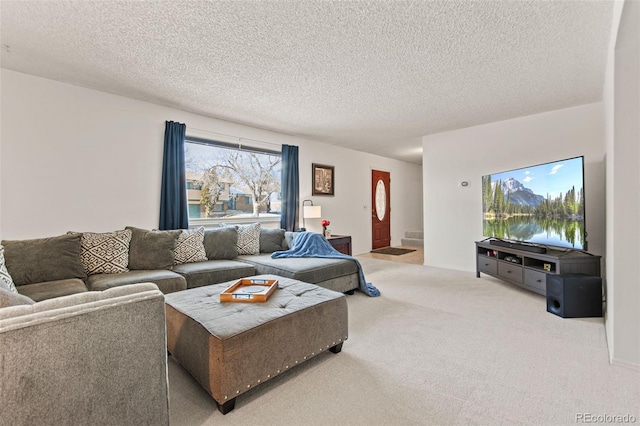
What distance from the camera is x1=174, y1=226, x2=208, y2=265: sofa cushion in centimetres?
336

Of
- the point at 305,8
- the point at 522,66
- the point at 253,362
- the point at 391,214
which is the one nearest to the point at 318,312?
the point at 253,362

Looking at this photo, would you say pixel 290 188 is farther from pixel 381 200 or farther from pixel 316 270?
pixel 381 200

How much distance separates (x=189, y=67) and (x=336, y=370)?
9.46 ft

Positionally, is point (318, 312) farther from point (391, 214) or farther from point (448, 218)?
point (391, 214)

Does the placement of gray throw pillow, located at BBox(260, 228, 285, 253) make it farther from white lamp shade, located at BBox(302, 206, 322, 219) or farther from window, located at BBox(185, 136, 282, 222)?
white lamp shade, located at BBox(302, 206, 322, 219)

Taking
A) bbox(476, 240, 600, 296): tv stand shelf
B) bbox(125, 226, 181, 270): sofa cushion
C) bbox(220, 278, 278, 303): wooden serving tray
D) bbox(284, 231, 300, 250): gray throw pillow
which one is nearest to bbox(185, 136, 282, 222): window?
bbox(284, 231, 300, 250): gray throw pillow

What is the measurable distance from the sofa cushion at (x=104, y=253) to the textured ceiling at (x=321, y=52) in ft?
5.35

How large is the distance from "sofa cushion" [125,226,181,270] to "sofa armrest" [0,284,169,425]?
79.0 inches

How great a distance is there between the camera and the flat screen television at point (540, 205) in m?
3.04

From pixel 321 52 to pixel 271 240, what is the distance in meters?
2.62

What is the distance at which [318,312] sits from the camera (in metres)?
2.01

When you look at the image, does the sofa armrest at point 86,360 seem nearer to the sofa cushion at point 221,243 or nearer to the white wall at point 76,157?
the sofa cushion at point 221,243

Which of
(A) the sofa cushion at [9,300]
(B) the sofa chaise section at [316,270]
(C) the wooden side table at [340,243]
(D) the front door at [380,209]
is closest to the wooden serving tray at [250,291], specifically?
(B) the sofa chaise section at [316,270]

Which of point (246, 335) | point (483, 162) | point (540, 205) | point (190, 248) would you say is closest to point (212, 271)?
point (190, 248)
